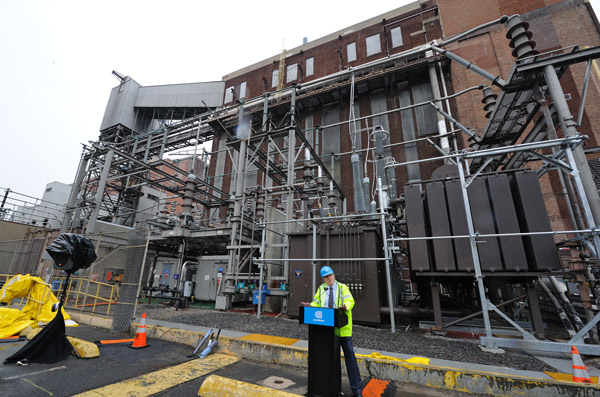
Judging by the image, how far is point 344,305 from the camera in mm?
3682

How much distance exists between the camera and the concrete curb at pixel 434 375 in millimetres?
3393

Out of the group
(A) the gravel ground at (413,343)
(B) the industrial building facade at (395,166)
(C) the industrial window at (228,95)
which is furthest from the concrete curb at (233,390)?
(C) the industrial window at (228,95)

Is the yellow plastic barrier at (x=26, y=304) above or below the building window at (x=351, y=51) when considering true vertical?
below

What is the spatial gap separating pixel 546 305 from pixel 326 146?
1595 centimetres

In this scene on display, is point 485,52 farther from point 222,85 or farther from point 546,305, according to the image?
point 222,85

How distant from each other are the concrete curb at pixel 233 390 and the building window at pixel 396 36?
2495cm

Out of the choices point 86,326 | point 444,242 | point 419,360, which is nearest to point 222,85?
point 86,326

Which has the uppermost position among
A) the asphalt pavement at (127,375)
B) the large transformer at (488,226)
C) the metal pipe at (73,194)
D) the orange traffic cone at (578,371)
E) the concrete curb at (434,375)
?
the metal pipe at (73,194)

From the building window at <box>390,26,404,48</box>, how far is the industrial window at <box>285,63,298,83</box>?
29.9 ft

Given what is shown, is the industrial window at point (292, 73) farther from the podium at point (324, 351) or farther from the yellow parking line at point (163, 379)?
the podium at point (324, 351)

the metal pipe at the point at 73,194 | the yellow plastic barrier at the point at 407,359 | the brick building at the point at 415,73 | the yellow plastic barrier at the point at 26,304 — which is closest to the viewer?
the yellow plastic barrier at the point at 407,359

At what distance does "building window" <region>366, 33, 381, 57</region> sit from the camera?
2184 centimetres

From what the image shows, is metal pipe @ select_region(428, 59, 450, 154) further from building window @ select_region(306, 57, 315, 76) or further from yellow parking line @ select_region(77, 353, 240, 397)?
yellow parking line @ select_region(77, 353, 240, 397)

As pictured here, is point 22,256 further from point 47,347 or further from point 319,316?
point 319,316
